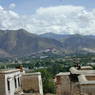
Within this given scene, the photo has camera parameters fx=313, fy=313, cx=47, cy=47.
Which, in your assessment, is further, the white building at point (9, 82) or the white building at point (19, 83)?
the white building at point (19, 83)

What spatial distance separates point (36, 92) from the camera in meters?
34.8

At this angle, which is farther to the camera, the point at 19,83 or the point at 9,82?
the point at 19,83

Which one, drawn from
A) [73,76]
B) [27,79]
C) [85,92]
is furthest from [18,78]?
[85,92]

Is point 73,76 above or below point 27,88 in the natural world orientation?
above

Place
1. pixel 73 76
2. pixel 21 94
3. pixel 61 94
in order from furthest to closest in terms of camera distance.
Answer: pixel 21 94 → pixel 61 94 → pixel 73 76

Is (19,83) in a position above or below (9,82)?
below

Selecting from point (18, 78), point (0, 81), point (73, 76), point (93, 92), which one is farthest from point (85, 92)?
point (18, 78)

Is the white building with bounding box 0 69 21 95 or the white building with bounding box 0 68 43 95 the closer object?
the white building with bounding box 0 69 21 95

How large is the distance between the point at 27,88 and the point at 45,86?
1937 cm

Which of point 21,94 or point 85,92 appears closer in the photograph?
point 85,92

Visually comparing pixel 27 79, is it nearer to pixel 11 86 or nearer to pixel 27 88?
pixel 27 88

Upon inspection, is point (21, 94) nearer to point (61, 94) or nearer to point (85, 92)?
point (61, 94)

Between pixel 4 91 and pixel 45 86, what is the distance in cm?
2403

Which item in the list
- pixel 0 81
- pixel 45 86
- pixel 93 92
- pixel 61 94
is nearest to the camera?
pixel 93 92
